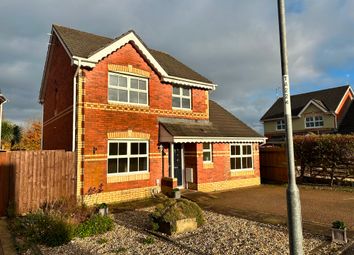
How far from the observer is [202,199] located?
43.5 ft

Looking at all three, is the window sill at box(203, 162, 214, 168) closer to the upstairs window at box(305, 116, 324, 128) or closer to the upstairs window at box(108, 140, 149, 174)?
the upstairs window at box(108, 140, 149, 174)

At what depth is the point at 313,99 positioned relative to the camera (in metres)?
39.3

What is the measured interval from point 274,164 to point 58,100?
1451 centimetres

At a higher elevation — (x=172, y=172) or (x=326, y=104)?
(x=326, y=104)

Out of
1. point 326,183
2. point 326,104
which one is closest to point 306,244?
point 326,183

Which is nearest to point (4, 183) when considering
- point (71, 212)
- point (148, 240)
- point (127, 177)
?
point (71, 212)

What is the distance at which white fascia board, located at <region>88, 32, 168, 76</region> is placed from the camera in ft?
42.0

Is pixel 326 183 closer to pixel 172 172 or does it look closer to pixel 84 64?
pixel 172 172

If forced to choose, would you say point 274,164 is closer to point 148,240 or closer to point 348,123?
point 148,240

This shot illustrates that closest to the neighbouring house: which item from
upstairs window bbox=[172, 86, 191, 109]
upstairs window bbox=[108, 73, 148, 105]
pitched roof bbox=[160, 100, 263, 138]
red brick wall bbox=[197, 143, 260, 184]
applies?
pitched roof bbox=[160, 100, 263, 138]

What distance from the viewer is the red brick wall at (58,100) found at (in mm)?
13547

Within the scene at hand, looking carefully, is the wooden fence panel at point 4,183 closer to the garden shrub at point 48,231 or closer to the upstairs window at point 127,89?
the garden shrub at point 48,231

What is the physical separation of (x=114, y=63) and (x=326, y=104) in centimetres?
3367

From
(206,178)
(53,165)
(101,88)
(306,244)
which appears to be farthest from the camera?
(206,178)
